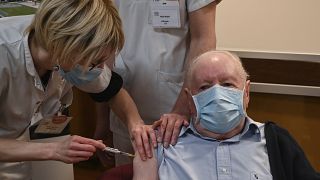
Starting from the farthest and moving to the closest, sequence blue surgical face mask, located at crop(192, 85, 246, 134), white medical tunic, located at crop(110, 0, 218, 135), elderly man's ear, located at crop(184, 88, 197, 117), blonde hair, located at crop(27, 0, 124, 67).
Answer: white medical tunic, located at crop(110, 0, 218, 135)
elderly man's ear, located at crop(184, 88, 197, 117)
blue surgical face mask, located at crop(192, 85, 246, 134)
blonde hair, located at crop(27, 0, 124, 67)

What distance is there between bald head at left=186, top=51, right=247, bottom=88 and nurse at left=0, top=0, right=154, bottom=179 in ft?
0.98

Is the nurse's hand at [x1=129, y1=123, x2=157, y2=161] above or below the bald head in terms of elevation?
below

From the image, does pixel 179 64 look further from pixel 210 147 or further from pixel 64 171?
pixel 64 171

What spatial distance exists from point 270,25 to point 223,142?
1.31 metres

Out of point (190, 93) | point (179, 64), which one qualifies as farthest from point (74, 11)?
point (179, 64)

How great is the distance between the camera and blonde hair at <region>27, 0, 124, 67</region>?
120cm

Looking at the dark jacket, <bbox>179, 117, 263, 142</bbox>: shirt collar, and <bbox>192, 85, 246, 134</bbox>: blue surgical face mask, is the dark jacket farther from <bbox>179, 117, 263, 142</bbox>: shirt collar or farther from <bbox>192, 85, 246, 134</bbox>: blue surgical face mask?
<bbox>192, 85, 246, 134</bbox>: blue surgical face mask

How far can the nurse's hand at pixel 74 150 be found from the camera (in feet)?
4.18

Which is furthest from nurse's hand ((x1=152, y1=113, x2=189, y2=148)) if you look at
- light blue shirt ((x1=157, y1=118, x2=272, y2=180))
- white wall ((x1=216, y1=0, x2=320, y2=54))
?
white wall ((x1=216, y1=0, x2=320, y2=54))

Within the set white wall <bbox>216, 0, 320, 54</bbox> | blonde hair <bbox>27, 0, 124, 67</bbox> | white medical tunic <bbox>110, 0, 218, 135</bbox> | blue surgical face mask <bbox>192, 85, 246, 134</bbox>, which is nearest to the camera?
blonde hair <bbox>27, 0, 124, 67</bbox>

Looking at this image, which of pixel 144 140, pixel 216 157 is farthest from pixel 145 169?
pixel 216 157

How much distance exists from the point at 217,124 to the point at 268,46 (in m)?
1.33

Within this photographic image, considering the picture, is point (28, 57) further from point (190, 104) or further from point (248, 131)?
point (248, 131)

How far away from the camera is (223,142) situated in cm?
144
